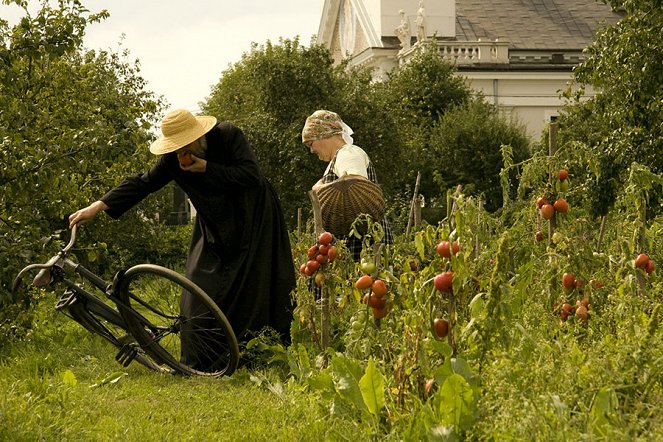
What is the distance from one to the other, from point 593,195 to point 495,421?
23.5 ft

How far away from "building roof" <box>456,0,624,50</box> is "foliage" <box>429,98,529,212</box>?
13.2 metres

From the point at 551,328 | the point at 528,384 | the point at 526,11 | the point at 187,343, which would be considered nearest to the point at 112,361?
the point at 187,343

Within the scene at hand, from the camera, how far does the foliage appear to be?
115ft

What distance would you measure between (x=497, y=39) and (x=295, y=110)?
71.0 ft

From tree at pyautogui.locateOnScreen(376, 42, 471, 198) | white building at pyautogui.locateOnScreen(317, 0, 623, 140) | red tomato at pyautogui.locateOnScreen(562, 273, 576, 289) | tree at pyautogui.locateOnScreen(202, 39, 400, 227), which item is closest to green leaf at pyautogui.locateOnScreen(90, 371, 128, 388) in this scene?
red tomato at pyautogui.locateOnScreen(562, 273, 576, 289)

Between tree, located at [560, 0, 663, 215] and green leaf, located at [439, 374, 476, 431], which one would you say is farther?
tree, located at [560, 0, 663, 215]

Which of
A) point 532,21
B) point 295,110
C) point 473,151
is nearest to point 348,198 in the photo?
point 295,110

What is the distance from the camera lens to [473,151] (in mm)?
35312

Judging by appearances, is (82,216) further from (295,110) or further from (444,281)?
(295,110)

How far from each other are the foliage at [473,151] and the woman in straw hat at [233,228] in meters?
26.7

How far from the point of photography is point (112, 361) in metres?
8.27

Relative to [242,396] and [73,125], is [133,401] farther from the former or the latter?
[73,125]

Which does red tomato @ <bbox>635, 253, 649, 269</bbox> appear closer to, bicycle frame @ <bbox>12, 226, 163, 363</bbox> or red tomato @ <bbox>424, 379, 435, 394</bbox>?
red tomato @ <bbox>424, 379, 435, 394</bbox>

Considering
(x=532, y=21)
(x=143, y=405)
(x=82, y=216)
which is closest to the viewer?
(x=143, y=405)
